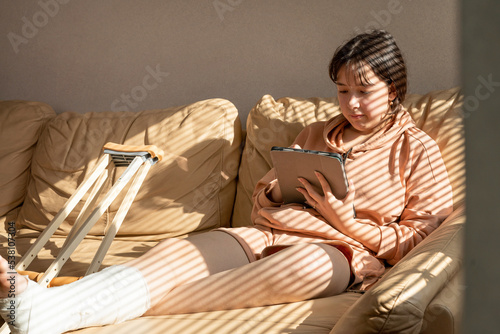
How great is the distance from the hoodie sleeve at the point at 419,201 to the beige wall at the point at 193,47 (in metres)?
0.61

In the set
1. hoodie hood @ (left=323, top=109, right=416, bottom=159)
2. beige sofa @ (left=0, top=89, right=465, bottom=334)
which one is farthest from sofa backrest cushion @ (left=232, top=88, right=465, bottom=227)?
hoodie hood @ (left=323, top=109, right=416, bottom=159)

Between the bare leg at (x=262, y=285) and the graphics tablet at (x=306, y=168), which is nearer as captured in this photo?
the bare leg at (x=262, y=285)

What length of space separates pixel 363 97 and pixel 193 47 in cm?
122

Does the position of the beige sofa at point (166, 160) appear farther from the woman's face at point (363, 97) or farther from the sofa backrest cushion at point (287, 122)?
the woman's face at point (363, 97)

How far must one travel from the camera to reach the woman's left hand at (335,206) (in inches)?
62.5

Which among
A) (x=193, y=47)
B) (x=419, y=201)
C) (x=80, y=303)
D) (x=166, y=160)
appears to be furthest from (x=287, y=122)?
(x=80, y=303)

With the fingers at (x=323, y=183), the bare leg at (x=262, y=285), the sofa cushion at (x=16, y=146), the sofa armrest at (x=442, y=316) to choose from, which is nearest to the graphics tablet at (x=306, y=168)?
the fingers at (x=323, y=183)

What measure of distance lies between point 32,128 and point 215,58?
3.07 ft

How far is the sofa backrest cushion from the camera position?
6.16ft

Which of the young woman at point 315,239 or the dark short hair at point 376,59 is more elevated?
the dark short hair at point 376,59

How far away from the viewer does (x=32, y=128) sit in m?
2.63

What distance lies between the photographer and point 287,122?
212 cm

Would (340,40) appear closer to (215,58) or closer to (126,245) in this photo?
(215,58)

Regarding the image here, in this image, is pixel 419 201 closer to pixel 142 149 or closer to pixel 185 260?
pixel 185 260
